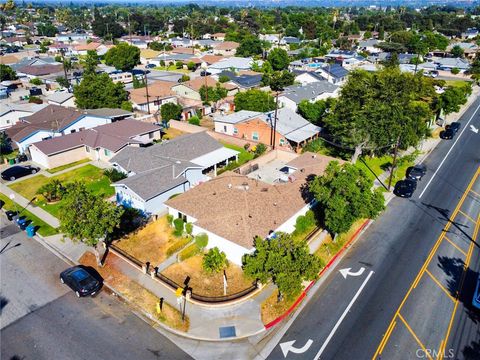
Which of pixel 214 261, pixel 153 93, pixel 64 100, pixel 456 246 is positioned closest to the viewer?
pixel 214 261

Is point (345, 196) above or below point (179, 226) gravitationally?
above

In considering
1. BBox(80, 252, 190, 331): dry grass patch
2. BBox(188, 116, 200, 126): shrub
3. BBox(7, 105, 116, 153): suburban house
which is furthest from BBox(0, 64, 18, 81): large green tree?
BBox(80, 252, 190, 331): dry grass patch

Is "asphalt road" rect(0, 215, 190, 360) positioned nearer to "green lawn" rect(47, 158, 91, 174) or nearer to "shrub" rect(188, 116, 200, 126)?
"green lawn" rect(47, 158, 91, 174)

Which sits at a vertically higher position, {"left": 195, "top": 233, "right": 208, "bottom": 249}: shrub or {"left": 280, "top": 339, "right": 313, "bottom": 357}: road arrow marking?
{"left": 195, "top": 233, "right": 208, "bottom": 249}: shrub

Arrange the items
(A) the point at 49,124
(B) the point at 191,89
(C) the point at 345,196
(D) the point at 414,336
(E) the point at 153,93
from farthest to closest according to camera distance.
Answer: (B) the point at 191,89, (E) the point at 153,93, (A) the point at 49,124, (C) the point at 345,196, (D) the point at 414,336

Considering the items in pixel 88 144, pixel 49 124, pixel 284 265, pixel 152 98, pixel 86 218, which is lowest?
pixel 152 98

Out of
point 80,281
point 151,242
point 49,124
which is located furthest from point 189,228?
point 49,124

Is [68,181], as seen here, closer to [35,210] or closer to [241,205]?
[35,210]
